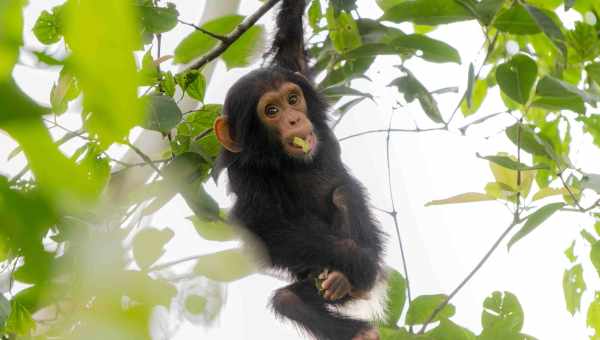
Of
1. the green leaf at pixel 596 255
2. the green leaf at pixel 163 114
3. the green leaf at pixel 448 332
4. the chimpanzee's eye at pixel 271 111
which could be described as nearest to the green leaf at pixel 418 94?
the chimpanzee's eye at pixel 271 111

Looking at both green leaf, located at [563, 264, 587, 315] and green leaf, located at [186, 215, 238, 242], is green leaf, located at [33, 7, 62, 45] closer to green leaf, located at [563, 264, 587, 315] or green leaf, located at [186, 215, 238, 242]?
green leaf, located at [186, 215, 238, 242]

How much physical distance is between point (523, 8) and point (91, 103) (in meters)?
2.11

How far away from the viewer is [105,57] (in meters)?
0.27

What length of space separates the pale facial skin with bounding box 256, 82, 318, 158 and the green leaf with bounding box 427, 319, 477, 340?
700mm

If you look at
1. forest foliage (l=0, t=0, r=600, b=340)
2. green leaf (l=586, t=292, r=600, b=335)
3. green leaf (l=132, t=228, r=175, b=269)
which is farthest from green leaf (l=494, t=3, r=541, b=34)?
green leaf (l=132, t=228, r=175, b=269)

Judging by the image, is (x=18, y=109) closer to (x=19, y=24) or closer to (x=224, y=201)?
(x=19, y=24)

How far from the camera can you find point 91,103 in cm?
28

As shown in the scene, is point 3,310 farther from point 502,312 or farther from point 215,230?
point 502,312

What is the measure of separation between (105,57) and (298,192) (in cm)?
230

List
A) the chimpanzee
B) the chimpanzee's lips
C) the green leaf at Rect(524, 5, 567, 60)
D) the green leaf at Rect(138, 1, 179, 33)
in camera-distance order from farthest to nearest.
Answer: the chimpanzee's lips < the chimpanzee < the green leaf at Rect(138, 1, 179, 33) < the green leaf at Rect(524, 5, 567, 60)

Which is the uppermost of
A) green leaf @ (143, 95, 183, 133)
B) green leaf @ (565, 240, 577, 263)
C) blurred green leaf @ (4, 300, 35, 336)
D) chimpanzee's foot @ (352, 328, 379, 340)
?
green leaf @ (143, 95, 183, 133)

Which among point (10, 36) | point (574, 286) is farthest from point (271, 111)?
point (10, 36)

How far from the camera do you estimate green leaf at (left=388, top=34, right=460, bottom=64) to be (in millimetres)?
2361

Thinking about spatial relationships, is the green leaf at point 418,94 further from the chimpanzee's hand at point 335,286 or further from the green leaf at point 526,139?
the chimpanzee's hand at point 335,286
